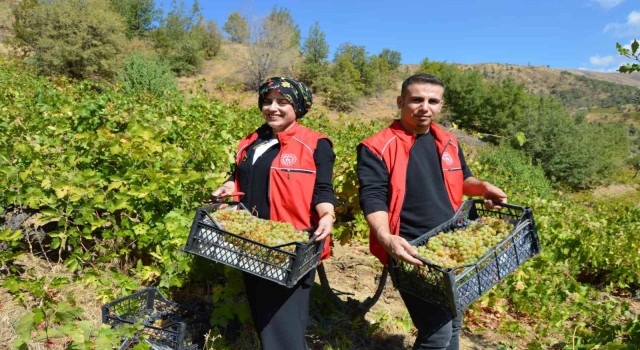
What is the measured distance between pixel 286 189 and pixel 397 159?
53 cm

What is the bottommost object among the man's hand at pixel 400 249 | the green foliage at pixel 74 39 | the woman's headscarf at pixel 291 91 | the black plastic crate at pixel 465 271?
the black plastic crate at pixel 465 271

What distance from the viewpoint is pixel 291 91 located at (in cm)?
212

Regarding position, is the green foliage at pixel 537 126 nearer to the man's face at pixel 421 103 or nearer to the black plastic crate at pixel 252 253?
the man's face at pixel 421 103

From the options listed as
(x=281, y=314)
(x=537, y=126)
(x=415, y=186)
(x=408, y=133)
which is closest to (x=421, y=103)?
(x=408, y=133)

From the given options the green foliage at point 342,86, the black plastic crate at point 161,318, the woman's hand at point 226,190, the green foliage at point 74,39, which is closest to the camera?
the woman's hand at point 226,190

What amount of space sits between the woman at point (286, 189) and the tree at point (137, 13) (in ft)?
115

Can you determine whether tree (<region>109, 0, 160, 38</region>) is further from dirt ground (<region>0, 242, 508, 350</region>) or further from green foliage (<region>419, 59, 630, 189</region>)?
dirt ground (<region>0, 242, 508, 350</region>)

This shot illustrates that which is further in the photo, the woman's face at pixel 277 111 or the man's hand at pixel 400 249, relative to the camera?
the woman's face at pixel 277 111

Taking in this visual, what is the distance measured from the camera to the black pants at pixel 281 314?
2.05 metres

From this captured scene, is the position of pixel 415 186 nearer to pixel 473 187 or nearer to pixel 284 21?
pixel 473 187

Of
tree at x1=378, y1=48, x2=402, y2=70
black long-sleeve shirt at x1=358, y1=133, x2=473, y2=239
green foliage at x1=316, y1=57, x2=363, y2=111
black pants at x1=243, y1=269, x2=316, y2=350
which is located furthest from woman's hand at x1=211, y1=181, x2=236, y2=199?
tree at x1=378, y1=48, x2=402, y2=70

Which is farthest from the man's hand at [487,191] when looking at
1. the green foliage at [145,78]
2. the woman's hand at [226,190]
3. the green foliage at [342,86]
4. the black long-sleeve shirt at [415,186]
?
the green foliage at [342,86]

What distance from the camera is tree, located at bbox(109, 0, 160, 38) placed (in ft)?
110

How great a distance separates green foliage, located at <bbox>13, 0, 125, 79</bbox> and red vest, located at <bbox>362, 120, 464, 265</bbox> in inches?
873
